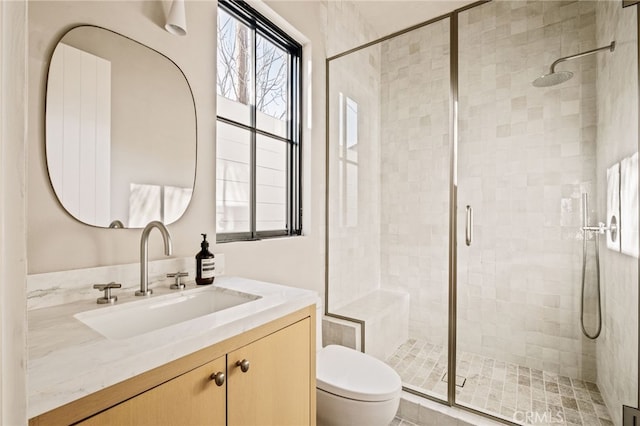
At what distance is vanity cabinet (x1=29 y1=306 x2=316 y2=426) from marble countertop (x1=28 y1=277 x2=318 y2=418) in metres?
0.03

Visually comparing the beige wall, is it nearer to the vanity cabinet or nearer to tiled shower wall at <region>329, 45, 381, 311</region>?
tiled shower wall at <region>329, 45, 381, 311</region>

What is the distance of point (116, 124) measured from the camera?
114 cm

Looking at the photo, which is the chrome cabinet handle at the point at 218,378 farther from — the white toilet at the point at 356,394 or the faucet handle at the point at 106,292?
the white toilet at the point at 356,394

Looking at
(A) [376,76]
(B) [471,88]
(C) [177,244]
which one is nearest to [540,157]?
(B) [471,88]

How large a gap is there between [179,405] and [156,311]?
422mm

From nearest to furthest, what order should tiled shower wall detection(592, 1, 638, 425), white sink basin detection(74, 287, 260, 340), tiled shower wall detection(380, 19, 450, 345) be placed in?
white sink basin detection(74, 287, 260, 340) < tiled shower wall detection(592, 1, 638, 425) < tiled shower wall detection(380, 19, 450, 345)

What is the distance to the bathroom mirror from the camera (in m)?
1.02

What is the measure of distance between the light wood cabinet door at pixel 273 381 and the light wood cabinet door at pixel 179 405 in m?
0.04

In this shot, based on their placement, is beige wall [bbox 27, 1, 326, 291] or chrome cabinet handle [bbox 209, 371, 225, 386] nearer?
chrome cabinet handle [bbox 209, 371, 225, 386]

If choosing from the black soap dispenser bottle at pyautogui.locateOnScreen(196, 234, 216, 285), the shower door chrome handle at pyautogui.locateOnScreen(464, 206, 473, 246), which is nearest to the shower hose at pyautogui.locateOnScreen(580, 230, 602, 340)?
the shower door chrome handle at pyautogui.locateOnScreen(464, 206, 473, 246)

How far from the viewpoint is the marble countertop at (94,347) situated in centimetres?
53

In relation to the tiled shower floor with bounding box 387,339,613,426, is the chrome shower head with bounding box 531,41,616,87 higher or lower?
higher

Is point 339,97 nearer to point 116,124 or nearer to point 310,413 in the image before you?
point 116,124

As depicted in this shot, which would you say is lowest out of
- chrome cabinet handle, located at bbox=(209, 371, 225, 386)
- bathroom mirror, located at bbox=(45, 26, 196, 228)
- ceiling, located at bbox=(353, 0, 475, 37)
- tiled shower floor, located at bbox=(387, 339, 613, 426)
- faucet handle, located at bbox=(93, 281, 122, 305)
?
tiled shower floor, located at bbox=(387, 339, 613, 426)
